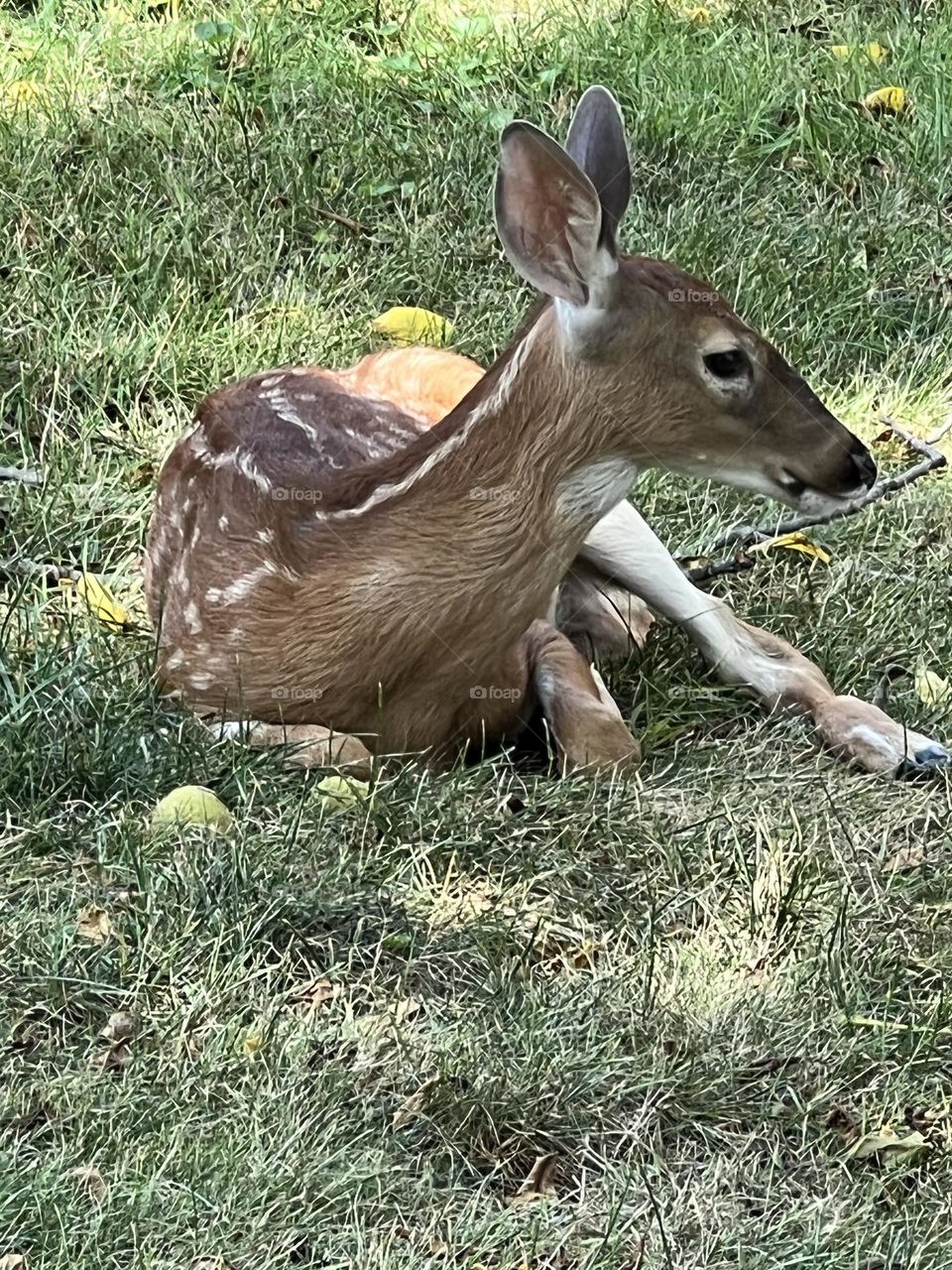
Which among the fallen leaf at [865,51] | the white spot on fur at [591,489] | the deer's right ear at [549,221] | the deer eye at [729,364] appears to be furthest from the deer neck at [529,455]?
the fallen leaf at [865,51]

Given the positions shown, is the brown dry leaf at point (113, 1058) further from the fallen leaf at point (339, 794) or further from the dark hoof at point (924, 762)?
the dark hoof at point (924, 762)

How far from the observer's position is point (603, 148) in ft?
13.9

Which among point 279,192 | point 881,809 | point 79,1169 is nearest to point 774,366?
point 881,809

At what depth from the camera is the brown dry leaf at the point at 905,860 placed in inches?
163

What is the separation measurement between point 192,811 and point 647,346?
1.21 meters

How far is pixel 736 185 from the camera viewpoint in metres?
6.64

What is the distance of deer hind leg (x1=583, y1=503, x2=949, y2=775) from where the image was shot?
458 cm

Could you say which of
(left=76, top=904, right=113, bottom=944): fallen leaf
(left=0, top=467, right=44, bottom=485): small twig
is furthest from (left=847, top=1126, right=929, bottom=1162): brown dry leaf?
(left=0, top=467, right=44, bottom=485): small twig

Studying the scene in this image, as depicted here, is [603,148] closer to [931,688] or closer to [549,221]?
[549,221]

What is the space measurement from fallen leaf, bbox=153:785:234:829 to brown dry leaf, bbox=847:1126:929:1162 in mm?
1284

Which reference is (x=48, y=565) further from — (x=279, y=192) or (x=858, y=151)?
(x=858, y=151)

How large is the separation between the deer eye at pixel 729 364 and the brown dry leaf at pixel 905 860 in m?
0.98

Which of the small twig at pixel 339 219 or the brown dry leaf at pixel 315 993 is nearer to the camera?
the brown dry leaf at pixel 315 993

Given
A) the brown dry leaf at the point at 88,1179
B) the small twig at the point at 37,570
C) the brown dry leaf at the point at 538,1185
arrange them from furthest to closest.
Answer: the small twig at the point at 37,570 < the brown dry leaf at the point at 538,1185 < the brown dry leaf at the point at 88,1179
